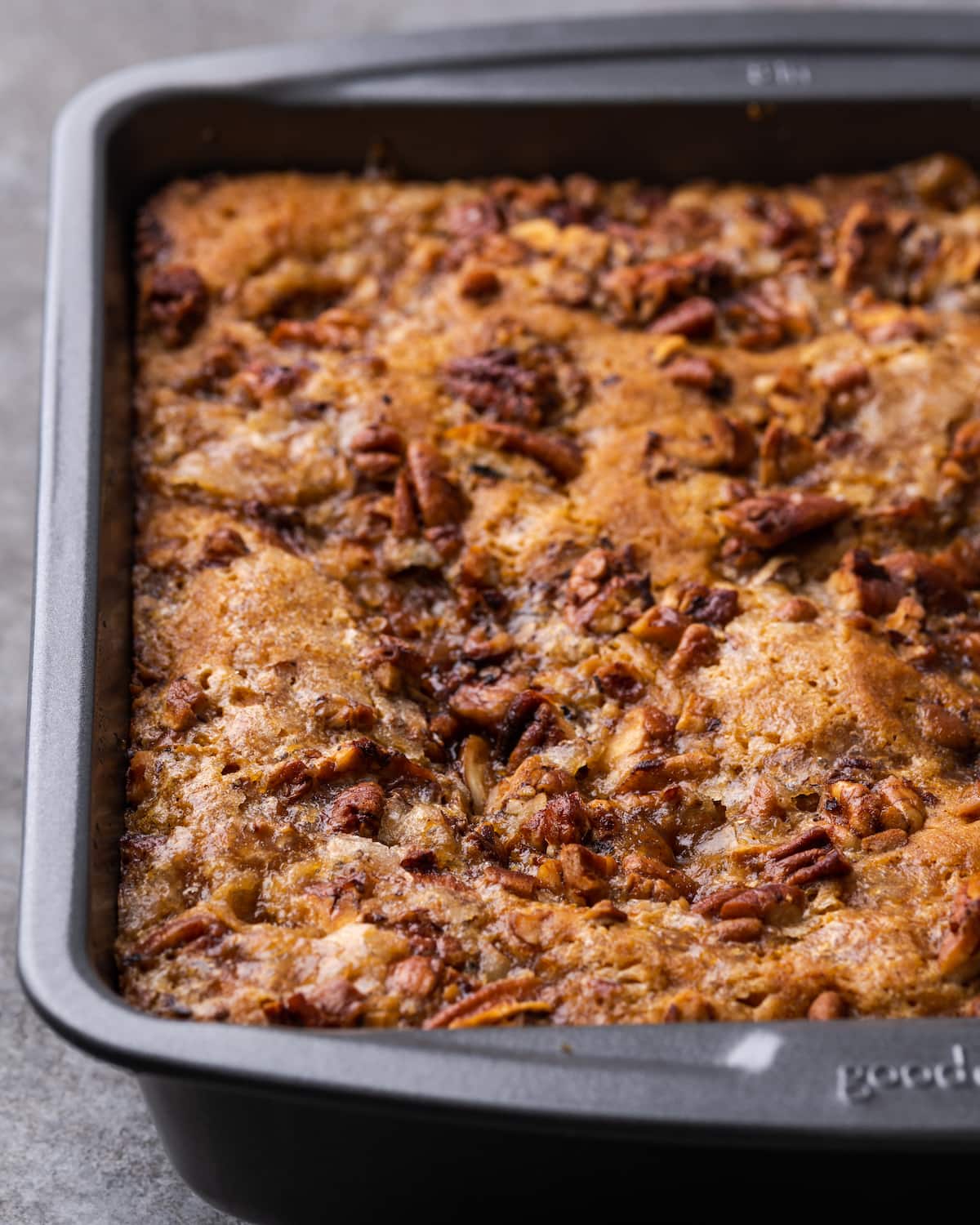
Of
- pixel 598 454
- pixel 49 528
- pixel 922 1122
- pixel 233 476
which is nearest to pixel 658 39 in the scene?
pixel 598 454

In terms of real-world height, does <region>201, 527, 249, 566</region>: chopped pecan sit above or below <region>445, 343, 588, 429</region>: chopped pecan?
below

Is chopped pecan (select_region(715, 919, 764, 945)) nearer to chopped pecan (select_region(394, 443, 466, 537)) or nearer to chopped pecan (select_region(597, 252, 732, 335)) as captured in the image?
chopped pecan (select_region(394, 443, 466, 537))

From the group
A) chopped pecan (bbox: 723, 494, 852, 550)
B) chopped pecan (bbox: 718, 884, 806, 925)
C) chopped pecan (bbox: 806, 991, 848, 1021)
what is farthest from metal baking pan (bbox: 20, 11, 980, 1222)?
chopped pecan (bbox: 723, 494, 852, 550)

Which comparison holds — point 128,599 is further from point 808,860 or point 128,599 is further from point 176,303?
point 808,860

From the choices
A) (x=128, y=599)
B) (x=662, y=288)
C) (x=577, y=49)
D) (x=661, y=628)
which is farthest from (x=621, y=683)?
(x=577, y=49)

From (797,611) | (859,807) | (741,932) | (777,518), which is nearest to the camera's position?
(741,932)
